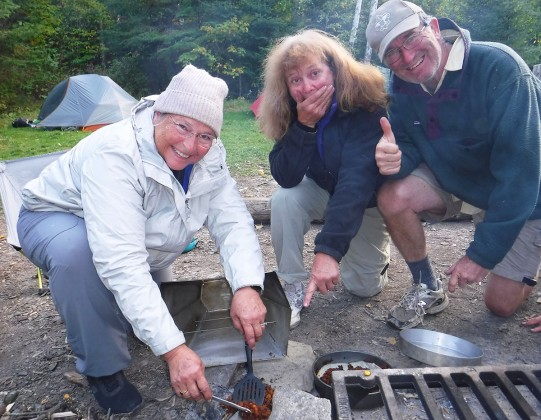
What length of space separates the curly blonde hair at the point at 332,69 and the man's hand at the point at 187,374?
140 centimetres

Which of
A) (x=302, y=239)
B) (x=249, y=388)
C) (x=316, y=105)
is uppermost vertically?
(x=316, y=105)

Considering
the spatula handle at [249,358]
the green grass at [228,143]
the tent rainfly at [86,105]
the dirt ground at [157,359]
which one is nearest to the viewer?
the spatula handle at [249,358]

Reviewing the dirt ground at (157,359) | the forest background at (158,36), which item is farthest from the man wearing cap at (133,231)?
the forest background at (158,36)

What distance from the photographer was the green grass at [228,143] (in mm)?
7004

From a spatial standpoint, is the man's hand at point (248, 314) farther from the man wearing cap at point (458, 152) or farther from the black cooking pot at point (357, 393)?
the man wearing cap at point (458, 152)

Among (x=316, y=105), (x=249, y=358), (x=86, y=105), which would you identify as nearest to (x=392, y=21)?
(x=316, y=105)

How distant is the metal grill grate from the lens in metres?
1.91

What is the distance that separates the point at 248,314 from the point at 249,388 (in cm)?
34

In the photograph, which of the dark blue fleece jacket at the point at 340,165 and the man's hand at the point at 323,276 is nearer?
the man's hand at the point at 323,276

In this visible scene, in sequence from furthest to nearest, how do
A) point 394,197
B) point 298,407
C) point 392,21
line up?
1. point 394,197
2. point 392,21
3. point 298,407

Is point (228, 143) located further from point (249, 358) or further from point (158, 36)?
point (158, 36)

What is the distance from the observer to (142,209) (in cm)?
199

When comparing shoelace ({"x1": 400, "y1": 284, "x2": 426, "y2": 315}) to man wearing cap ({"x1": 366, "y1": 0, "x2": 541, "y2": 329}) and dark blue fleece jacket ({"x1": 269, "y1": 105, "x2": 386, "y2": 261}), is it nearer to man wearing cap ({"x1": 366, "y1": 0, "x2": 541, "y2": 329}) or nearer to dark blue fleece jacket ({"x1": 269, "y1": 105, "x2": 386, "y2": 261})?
man wearing cap ({"x1": 366, "y1": 0, "x2": 541, "y2": 329})

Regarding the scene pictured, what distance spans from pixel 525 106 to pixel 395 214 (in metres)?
0.83
